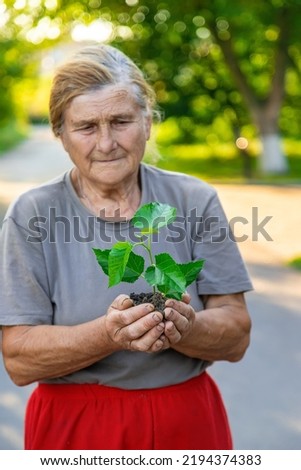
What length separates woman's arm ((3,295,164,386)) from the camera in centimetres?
233

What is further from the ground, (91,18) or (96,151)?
(91,18)

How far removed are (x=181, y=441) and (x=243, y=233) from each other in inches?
462

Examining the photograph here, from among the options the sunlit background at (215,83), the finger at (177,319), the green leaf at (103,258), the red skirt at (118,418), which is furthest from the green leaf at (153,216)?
the sunlit background at (215,83)

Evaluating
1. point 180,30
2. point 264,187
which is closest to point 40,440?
point 264,187

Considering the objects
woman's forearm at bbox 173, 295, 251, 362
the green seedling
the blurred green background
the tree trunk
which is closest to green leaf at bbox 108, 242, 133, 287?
the green seedling

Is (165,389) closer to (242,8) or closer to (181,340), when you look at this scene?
(181,340)

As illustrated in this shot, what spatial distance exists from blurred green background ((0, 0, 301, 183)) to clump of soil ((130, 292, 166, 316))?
19545 mm

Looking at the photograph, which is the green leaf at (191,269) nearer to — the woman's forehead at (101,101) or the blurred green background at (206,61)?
the woman's forehead at (101,101)

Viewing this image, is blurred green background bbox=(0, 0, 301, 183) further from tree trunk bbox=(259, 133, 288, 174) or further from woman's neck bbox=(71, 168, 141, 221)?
woman's neck bbox=(71, 168, 141, 221)

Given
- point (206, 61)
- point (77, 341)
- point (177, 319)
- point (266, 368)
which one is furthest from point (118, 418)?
point (206, 61)

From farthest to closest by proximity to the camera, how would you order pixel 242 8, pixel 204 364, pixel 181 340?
pixel 242 8 → pixel 204 364 → pixel 181 340

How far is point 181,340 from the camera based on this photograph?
98.5 inches

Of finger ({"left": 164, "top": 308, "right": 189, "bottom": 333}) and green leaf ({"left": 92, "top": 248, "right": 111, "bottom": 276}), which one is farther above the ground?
green leaf ({"left": 92, "top": 248, "right": 111, "bottom": 276})

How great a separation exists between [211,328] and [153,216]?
39cm
